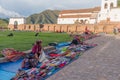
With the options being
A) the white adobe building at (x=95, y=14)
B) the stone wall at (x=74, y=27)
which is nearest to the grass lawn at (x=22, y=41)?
the stone wall at (x=74, y=27)

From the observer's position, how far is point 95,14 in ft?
291

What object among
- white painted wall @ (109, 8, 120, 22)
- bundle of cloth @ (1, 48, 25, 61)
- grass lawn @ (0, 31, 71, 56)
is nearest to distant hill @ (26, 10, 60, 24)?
white painted wall @ (109, 8, 120, 22)

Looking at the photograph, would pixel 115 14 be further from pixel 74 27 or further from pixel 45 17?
pixel 45 17

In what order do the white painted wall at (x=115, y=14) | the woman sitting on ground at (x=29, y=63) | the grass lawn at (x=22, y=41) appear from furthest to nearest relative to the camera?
the white painted wall at (x=115, y=14)
the grass lawn at (x=22, y=41)
the woman sitting on ground at (x=29, y=63)

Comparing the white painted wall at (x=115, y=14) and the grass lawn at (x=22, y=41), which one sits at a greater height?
the white painted wall at (x=115, y=14)

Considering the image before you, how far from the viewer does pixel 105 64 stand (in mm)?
13984

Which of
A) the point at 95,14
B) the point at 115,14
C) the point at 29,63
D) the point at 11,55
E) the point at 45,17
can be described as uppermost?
the point at 45,17

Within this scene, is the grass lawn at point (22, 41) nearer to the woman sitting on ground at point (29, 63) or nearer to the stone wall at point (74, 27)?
the woman sitting on ground at point (29, 63)

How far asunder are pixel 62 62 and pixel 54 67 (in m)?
1.24

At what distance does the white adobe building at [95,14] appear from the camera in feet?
256

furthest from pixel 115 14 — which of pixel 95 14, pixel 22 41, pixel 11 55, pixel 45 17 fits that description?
pixel 45 17

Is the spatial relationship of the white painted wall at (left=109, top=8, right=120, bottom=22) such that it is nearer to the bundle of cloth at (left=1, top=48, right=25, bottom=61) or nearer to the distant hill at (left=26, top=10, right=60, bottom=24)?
the bundle of cloth at (left=1, top=48, right=25, bottom=61)

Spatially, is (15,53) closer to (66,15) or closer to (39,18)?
(66,15)

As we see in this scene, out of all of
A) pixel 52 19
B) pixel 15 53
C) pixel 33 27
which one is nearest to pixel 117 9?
pixel 33 27
